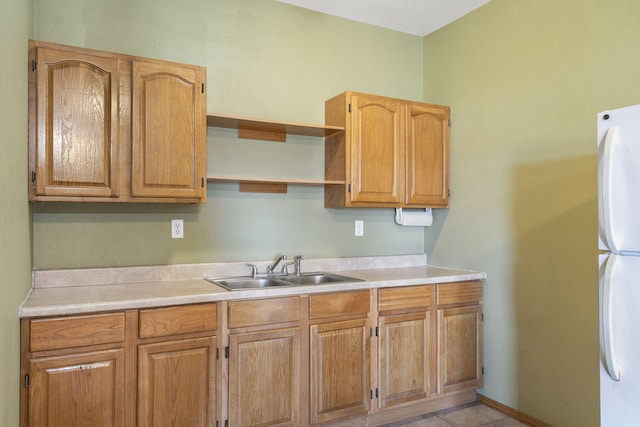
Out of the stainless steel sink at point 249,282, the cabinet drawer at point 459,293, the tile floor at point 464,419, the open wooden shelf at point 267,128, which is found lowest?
the tile floor at point 464,419

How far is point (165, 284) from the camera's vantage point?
8.32 feet

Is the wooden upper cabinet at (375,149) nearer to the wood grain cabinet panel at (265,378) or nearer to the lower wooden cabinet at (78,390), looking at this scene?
the wood grain cabinet panel at (265,378)

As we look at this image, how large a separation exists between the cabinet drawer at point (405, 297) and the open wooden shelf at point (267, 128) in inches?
44.4

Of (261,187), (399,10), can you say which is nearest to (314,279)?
(261,187)

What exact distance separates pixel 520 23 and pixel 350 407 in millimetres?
2672

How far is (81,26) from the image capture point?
252 cm

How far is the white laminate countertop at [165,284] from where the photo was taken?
2016 mm

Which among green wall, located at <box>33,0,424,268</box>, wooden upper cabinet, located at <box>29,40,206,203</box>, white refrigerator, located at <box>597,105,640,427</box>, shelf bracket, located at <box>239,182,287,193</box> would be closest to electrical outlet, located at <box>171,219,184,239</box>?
green wall, located at <box>33,0,424,268</box>

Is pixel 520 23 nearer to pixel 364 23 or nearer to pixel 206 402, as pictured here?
pixel 364 23

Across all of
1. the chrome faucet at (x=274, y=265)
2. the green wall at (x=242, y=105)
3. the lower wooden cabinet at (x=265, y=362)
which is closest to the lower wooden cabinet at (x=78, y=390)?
the lower wooden cabinet at (x=265, y=362)

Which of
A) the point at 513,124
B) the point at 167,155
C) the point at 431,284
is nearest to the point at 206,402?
the point at 167,155

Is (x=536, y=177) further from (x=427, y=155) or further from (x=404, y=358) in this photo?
(x=404, y=358)

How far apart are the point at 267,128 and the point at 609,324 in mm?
Result: 2164

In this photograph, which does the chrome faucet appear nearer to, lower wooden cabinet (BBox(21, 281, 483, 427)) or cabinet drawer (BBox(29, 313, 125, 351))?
lower wooden cabinet (BBox(21, 281, 483, 427))
